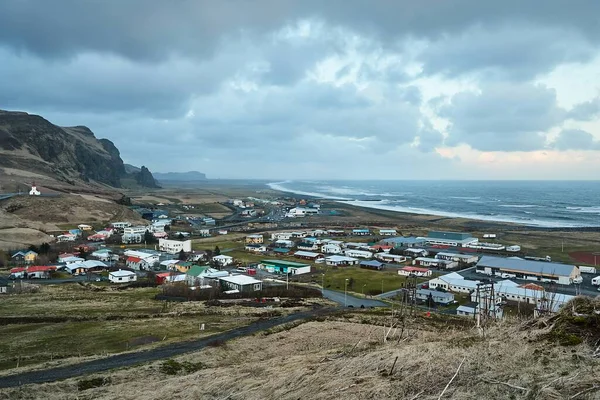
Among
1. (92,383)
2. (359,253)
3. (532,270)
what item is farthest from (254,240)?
(92,383)

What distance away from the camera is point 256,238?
6656cm

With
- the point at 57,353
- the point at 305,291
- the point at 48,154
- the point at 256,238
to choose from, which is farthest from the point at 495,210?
the point at 48,154

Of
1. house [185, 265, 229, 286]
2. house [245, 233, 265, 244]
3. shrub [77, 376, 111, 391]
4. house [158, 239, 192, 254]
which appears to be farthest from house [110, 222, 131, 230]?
shrub [77, 376, 111, 391]

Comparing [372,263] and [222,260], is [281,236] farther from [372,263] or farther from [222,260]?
[372,263]

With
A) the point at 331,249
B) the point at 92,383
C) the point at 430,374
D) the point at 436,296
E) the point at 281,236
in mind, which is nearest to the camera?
the point at 430,374

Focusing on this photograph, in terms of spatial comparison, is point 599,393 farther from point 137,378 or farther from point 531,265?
point 531,265

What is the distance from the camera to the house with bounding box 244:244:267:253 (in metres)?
58.9

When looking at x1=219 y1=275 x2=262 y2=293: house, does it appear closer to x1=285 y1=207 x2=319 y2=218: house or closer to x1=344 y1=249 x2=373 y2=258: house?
x1=344 y1=249 x2=373 y2=258: house

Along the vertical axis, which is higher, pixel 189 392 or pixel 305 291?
pixel 189 392

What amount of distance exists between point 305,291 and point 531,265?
24.6 m

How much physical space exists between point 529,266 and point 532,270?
1.06 m

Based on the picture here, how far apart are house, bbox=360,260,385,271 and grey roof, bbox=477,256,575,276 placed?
1059 cm

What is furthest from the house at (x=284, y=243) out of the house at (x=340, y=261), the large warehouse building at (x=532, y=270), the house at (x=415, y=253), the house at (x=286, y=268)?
the large warehouse building at (x=532, y=270)

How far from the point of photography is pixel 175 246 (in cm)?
5903
